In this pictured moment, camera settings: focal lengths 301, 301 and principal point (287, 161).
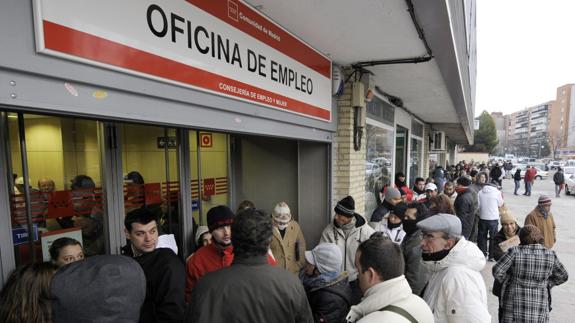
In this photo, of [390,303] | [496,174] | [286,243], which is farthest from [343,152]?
[496,174]

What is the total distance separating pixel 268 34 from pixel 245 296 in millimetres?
2074

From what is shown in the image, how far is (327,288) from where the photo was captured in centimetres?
229

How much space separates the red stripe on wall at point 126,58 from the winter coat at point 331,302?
1.56 metres

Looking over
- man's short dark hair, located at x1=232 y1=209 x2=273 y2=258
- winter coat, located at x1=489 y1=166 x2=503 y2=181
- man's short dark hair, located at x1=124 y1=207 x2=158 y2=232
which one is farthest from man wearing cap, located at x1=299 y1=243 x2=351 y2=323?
winter coat, located at x1=489 y1=166 x2=503 y2=181

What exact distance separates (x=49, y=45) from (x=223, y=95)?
1.01 metres

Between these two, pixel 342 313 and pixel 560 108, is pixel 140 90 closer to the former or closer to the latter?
pixel 342 313

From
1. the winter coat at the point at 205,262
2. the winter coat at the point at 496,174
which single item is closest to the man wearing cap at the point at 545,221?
the winter coat at the point at 205,262

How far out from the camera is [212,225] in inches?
89.2

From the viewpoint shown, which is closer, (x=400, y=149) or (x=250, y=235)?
(x=250, y=235)

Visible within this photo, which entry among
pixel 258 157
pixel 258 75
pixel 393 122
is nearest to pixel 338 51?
pixel 258 75

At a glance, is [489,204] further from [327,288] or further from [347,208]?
[327,288]

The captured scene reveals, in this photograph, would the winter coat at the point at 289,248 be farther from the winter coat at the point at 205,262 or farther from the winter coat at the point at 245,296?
the winter coat at the point at 245,296

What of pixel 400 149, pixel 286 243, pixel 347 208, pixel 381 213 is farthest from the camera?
pixel 400 149

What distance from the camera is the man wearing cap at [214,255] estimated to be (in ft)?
7.17
